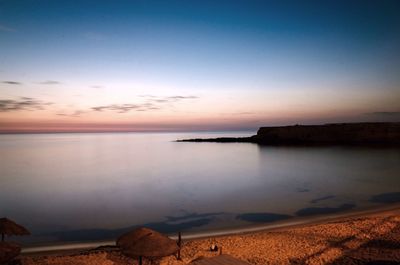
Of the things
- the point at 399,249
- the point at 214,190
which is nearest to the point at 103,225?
the point at 214,190

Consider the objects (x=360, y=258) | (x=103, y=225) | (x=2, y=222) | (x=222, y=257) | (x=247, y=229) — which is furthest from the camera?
(x=103, y=225)

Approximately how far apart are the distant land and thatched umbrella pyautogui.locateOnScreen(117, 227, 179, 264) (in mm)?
88088

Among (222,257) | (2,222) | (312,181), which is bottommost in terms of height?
(312,181)

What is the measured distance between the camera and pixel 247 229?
1523 centimetres

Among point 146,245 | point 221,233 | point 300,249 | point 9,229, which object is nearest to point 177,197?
point 221,233

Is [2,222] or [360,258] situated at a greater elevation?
[2,222]

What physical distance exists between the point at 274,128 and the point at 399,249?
91.9 m

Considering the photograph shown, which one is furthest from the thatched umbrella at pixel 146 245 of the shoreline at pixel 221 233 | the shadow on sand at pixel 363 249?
the shoreline at pixel 221 233

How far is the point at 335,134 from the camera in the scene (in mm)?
87000

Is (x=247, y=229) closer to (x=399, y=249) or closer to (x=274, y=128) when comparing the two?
(x=399, y=249)

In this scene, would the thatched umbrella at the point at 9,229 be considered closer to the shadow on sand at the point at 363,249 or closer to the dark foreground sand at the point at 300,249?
the dark foreground sand at the point at 300,249

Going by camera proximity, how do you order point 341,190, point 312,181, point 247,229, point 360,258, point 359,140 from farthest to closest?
point 359,140, point 312,181, point 341,190, point 247,229, point 360,258

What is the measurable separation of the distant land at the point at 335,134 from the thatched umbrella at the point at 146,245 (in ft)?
289

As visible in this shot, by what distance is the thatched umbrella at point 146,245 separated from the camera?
7750 mm
